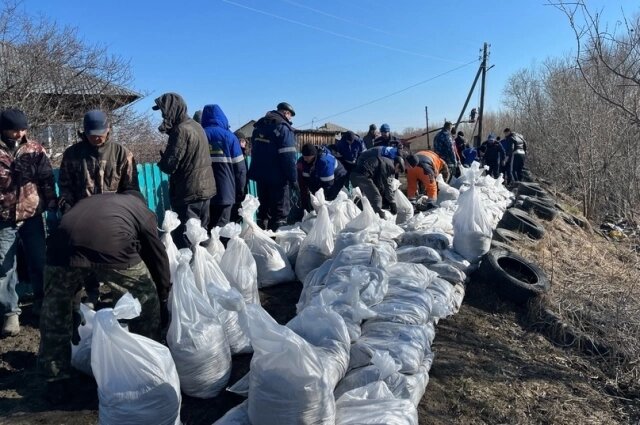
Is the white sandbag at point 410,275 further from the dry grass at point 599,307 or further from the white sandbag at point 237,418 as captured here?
the white sandbag at point 237,418

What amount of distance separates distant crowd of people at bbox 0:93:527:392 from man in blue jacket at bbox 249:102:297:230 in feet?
0.04

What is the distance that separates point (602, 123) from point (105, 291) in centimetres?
1010

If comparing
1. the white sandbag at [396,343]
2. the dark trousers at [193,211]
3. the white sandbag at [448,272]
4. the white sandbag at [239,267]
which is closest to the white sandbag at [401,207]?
the white sandbag at [448,272]

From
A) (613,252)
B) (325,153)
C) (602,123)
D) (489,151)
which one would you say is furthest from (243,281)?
(489,151)

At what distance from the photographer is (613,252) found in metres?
7.45

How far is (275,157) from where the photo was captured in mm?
5152

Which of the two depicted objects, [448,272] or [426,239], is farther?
[426,239]

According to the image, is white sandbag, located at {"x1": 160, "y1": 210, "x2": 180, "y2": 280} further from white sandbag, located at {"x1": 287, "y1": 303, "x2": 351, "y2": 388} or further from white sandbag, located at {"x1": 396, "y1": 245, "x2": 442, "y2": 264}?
white sandbag, located at {"x1": 396, "y1": 245, "x2": 442, "y2": 264}

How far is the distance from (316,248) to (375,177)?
2.64m

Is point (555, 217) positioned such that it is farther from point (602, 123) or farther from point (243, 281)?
point (243, 281)

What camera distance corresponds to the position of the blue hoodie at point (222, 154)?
4543mm

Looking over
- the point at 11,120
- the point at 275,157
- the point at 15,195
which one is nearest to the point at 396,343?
the point at 15,195

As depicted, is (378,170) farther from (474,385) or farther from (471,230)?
(474,385)

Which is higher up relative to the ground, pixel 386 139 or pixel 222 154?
pixel 386 139
